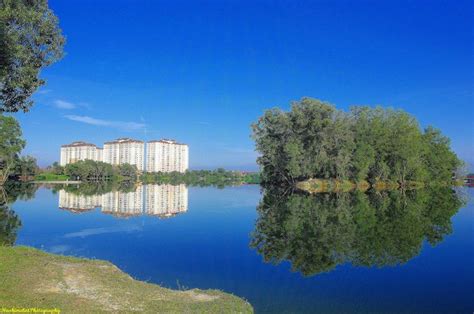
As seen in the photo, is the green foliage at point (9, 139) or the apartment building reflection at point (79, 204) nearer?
the apartment building reflection at point (79, 204)

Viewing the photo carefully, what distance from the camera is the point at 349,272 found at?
15.9 meters

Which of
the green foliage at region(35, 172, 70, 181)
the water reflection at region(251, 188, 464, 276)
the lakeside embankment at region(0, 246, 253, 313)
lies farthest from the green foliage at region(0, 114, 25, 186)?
the lakeside embankment at region(0, 246, 253, 313)

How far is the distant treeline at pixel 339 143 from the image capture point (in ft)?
235

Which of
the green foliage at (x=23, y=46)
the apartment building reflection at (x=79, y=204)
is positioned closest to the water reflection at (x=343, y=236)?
the green foliage at (x=23, y=46)

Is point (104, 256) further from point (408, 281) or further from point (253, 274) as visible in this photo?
point (408, 281)

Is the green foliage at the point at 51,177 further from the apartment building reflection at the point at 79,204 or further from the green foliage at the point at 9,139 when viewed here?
the apartment building reflection at the point at 79,204

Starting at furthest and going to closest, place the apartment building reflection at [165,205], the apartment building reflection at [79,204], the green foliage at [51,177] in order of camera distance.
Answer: the green foliage at [51,177]
the apartment building reflection at [79,204]
the apartment building reflection at [165,205]

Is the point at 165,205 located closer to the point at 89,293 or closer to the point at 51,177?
the point at 89,293

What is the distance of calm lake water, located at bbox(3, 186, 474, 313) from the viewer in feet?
42.2

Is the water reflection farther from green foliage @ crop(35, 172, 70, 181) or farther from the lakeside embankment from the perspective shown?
green foliage @ crop(35, 172, 70, 181)

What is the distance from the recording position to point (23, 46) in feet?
61.1

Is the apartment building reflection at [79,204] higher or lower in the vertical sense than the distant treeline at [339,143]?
lower

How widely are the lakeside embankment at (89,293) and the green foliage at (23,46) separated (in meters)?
9.74

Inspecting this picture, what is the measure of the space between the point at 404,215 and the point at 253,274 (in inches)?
937
